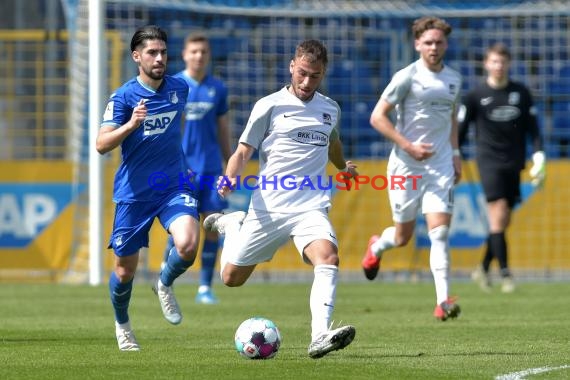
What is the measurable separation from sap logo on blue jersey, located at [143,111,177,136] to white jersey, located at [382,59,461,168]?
2.69 metres

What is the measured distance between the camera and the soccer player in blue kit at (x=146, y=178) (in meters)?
8.75

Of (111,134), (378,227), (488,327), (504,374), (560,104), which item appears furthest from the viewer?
(560,104)

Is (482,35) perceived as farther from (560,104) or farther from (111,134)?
(111,134)

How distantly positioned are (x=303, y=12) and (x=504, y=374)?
479 inches

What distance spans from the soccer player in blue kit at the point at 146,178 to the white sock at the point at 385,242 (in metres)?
3.28

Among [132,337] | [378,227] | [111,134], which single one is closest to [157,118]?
[111,134]

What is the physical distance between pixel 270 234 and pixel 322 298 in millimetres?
690

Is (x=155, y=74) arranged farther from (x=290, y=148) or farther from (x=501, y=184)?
(x=501, y=184)

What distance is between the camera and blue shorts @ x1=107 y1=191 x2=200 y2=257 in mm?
8797

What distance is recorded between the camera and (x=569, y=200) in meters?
17.8

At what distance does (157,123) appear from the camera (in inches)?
349

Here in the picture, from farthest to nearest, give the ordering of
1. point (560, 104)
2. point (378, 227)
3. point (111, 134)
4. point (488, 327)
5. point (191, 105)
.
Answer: point (560, 104), point (378, 227), point (191, 105), point (488, 327), point (111, 134)

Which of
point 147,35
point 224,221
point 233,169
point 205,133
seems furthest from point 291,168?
point 205,133

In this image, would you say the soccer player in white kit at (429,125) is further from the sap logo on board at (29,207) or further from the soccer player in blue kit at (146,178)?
the sap logo on board at (29,207)
